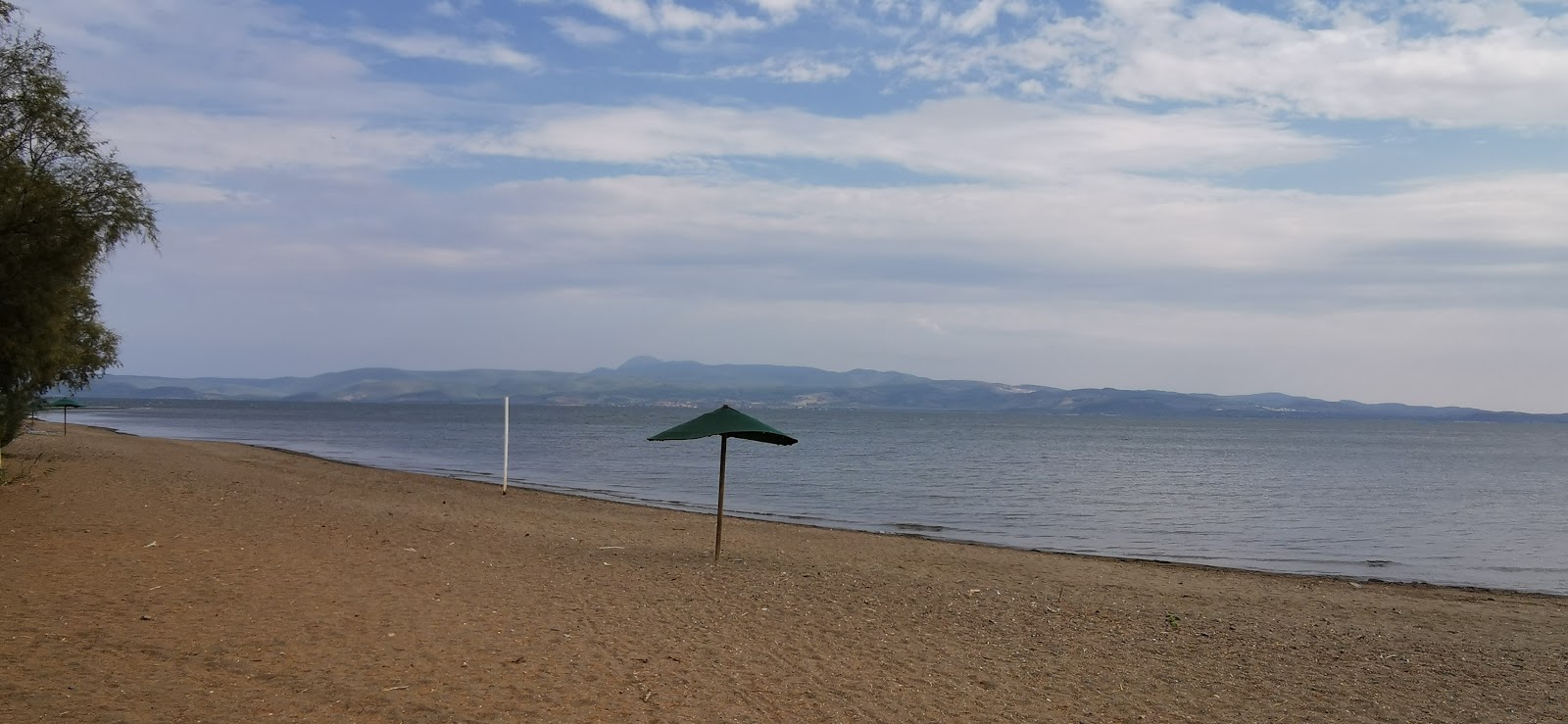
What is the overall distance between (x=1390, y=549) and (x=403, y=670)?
21.0 m

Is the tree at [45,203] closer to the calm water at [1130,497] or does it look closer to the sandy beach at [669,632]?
the sandy beach at [669,632]

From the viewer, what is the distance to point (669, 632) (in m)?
9.83

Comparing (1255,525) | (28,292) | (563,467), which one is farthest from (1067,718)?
(563,467)

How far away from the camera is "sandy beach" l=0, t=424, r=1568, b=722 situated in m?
7.45

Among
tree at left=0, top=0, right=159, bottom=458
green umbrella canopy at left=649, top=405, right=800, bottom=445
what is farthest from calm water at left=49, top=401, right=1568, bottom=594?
tree at left=0, top=0, right=159, bottom=458

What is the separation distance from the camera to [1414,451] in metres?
82.1

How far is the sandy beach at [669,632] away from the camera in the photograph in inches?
293

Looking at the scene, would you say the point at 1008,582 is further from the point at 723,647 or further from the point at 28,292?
the point at 28,292

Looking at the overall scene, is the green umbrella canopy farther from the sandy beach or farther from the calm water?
the calm water

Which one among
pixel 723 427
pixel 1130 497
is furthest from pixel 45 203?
pixel 1130 497

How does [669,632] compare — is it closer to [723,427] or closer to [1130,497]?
[723,427]

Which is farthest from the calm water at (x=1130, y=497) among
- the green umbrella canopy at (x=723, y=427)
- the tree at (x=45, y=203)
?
the tree at (x=45, y=203)

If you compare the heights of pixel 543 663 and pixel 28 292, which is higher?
pixel 28 292

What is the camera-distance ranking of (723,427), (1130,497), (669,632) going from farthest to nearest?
1. (1130,497)
2. (723,427)
3. (669,632)
